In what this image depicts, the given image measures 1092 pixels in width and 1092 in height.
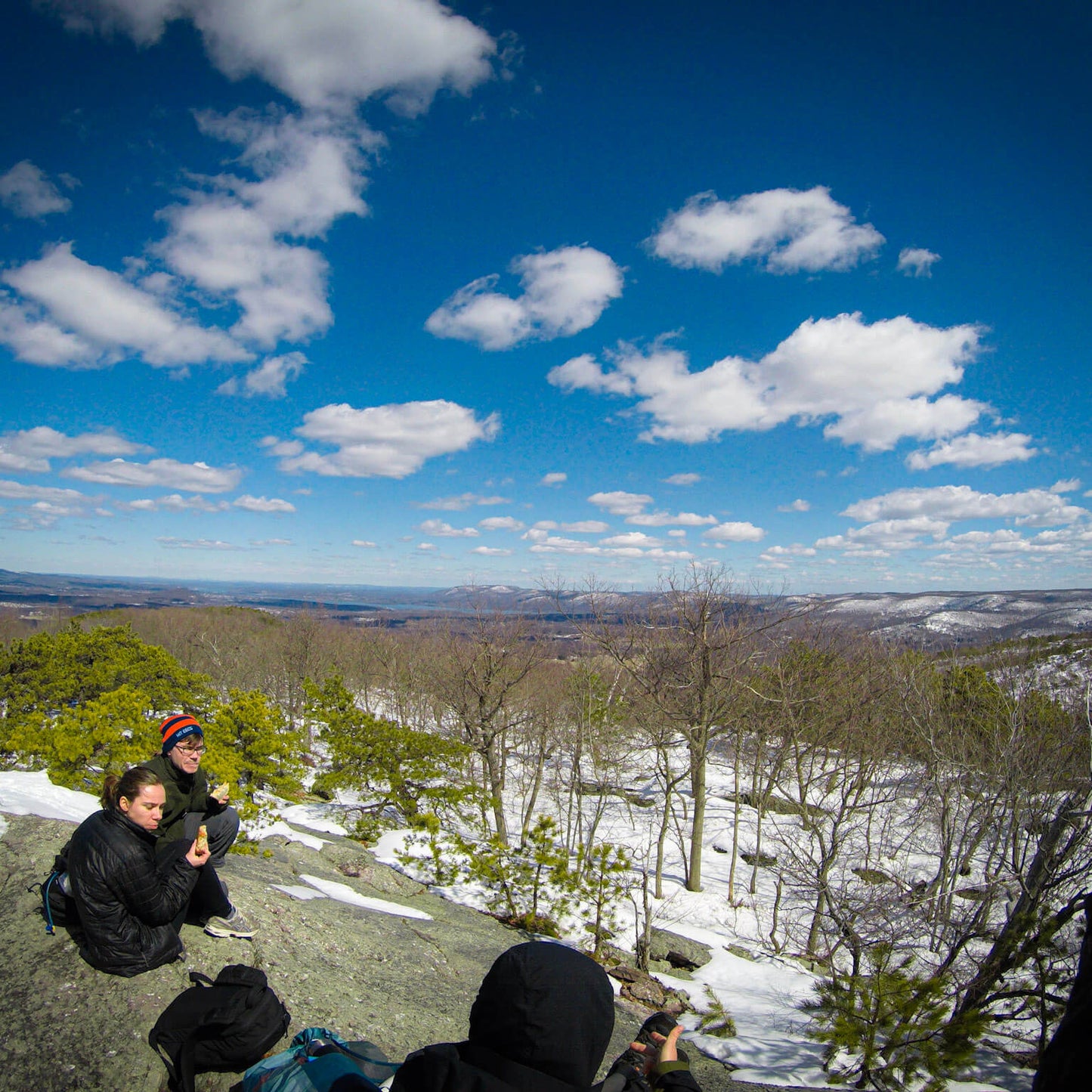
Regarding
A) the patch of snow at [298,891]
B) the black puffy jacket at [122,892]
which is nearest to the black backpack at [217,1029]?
the black puffy jacket at [122,892]

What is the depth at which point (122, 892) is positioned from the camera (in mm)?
3600

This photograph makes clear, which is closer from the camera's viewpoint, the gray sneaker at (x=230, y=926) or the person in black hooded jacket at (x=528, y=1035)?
the person in black hooded jacket at (x=528, y=1035)

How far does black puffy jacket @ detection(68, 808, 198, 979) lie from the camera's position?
3.51 m

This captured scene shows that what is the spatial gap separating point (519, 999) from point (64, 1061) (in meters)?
3.35

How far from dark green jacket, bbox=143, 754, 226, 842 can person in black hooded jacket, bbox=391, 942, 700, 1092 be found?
3650mm

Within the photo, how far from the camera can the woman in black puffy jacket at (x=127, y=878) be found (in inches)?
138

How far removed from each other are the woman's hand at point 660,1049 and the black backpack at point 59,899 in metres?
3.84

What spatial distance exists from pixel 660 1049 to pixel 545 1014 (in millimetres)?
1186

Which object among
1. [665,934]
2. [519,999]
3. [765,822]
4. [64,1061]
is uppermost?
[519,999]

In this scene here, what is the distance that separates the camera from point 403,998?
5.38 m

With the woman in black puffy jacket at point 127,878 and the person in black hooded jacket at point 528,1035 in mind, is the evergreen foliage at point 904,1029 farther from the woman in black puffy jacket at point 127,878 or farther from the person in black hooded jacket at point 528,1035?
the woman in black puffy jacket at point 127,878

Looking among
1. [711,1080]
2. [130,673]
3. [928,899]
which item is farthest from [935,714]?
[130,673]

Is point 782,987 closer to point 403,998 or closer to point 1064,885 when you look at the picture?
point 1064,885

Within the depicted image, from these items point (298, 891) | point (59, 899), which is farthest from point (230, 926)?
point (298, 891)
